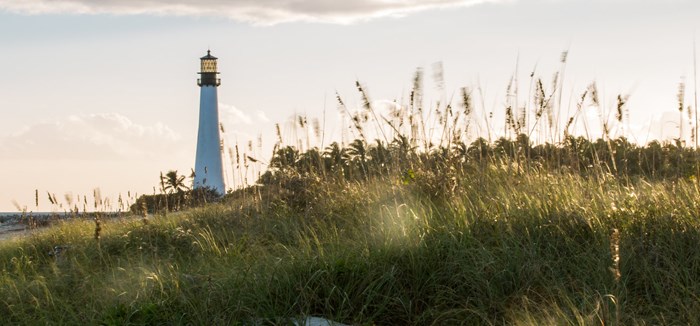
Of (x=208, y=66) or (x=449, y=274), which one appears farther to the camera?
(x=208, y=66)

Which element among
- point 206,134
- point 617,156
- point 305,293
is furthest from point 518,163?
point 206,134

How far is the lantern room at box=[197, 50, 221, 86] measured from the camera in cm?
2805

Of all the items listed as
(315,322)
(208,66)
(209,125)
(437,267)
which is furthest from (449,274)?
(208,66)

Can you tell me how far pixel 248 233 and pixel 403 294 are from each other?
8.96ft

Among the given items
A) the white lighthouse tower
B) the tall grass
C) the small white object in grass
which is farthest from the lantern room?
the small white object in grass

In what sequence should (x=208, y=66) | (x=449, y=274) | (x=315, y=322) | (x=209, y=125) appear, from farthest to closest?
(x=208, y=66) → (x=209, y=125) → (x=449, y=274) → (x=315, y=322)

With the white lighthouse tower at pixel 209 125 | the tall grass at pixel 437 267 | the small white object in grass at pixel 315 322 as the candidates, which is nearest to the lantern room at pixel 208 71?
the white lighthouse tower at pixel 209 125

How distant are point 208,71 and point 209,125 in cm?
198

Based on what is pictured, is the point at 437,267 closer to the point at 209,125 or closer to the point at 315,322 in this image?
the point at 315,322

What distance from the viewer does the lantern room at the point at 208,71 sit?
92.0 ft

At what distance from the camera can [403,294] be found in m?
4.96

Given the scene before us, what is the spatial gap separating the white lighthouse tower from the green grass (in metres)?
20.6

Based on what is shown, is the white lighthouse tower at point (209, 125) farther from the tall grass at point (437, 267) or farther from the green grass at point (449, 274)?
the green grass at point (449, 274)

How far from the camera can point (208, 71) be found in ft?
92.1
